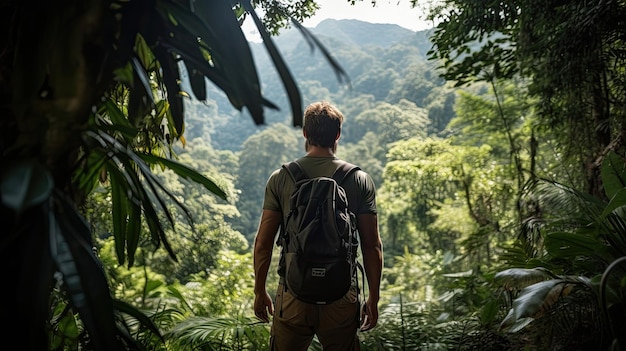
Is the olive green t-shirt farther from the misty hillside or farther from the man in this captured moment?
the misty hillside

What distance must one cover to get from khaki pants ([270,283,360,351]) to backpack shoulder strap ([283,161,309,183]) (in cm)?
36

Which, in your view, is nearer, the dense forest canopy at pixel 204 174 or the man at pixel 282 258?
the dense forest canopy at pixel 204 174

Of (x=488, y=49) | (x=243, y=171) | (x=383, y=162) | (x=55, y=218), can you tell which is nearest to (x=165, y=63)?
(x=55, y=218)

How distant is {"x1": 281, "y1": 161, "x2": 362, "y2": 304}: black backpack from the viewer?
1.36 metres

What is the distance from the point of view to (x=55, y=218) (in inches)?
18.7

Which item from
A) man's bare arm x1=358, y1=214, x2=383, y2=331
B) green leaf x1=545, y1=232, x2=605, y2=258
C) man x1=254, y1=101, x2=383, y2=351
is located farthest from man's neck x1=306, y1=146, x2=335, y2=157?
green leaf x1=545, y1=232, x2=605, y2=258

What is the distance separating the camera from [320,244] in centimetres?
137

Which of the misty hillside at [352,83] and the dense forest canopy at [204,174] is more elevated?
the misty hillside at [352,83]

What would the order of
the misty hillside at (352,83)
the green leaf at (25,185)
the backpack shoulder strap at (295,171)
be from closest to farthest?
the green leaf at (25,185) < the backpack shoulder strap at (295,171) < the misty hillside at (352,83)

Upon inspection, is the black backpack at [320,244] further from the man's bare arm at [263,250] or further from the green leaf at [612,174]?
the green leaf at [612,174]

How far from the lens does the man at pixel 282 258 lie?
56.7 inches

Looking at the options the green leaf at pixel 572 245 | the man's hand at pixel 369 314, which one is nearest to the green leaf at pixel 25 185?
the man's hand at pixel 369 314

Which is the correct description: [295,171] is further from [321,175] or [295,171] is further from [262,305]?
[262,305]

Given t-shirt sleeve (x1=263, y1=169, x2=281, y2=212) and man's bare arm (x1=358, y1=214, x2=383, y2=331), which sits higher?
t-shirt sleeve (x1=263, y1=169, x2=281, y2=212)
